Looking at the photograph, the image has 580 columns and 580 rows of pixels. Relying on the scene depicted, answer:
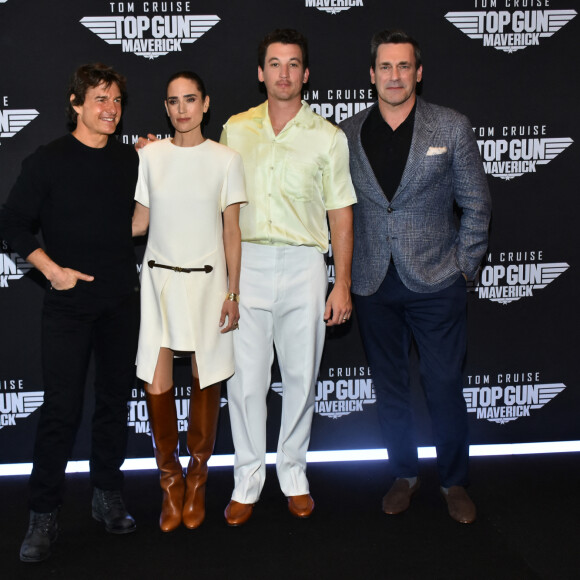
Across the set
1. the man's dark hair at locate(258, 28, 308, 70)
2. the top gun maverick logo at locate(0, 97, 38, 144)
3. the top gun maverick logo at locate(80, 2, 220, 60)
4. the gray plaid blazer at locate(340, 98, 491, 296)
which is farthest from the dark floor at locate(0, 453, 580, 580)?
the top gun maverick logo at locate(80, 2, 220, 60)

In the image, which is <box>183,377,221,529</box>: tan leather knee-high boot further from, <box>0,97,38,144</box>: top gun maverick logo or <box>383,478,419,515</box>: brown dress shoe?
<box>0,97,38,144</box>: top gun maverick logo

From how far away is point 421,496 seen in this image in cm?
348

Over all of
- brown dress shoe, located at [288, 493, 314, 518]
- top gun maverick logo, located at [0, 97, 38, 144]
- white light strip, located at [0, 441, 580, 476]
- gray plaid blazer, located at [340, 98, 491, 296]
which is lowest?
white light strip, located at [0, 441, 580, 476]

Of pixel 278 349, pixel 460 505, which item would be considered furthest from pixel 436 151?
pixel 460 505

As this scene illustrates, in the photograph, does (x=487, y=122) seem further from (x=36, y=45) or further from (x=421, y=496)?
(x=36, y=45)

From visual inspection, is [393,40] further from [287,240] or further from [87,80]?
[87,80]

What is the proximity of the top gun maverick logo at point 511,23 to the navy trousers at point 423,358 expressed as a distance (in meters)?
1.36

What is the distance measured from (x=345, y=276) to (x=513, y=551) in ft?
4.26

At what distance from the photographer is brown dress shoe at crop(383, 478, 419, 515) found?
3.31 metres

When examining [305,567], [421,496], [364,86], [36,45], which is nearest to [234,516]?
[305,567]

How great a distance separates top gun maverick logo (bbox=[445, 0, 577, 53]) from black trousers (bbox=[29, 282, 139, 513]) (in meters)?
2.17

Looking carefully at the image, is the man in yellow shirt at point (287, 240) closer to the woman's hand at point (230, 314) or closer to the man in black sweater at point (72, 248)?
the woman's hand at point (230, 314)

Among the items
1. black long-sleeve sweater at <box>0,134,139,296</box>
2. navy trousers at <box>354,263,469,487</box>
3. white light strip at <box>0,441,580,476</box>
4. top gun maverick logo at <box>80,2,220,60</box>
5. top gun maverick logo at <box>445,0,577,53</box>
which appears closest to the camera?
black long-sleeve sweater at <box>0,134,139,296</box>

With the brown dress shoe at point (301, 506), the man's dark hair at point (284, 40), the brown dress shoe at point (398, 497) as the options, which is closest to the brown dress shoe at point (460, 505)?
the brown dress shoe at point (398, 497)
